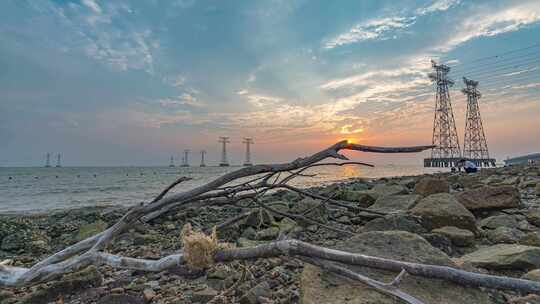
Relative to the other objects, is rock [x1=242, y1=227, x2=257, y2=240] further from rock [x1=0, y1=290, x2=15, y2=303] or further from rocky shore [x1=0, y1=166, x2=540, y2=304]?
rock [x1=0, y1=290, x2=15, y2=303]

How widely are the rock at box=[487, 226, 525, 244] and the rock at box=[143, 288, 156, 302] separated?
469cm

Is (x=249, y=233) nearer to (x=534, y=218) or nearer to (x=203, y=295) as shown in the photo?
(x=203, y=295)

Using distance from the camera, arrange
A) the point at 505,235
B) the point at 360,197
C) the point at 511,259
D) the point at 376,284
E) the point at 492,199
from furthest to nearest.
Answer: the point at 360,197
the point at 492,199
the point at 505,235
the point at 511,259
the point at 376,284

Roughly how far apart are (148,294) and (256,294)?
3.81 ft

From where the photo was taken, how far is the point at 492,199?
6.04 metres

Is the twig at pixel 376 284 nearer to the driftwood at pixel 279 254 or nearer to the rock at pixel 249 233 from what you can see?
the driftwood at pixel 279 254

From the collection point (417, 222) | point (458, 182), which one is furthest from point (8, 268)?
point (458, 182)

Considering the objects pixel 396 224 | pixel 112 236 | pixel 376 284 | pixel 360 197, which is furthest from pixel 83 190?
pixel 376 284

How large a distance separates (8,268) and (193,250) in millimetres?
2240

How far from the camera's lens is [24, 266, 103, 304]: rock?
3.06 m

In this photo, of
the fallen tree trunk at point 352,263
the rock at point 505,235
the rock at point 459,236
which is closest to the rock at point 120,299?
the fallen tree trunk at point 352,263

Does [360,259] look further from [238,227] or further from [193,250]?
[238,227]

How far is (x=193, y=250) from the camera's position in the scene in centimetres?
204

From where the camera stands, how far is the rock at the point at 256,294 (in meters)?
2.60
